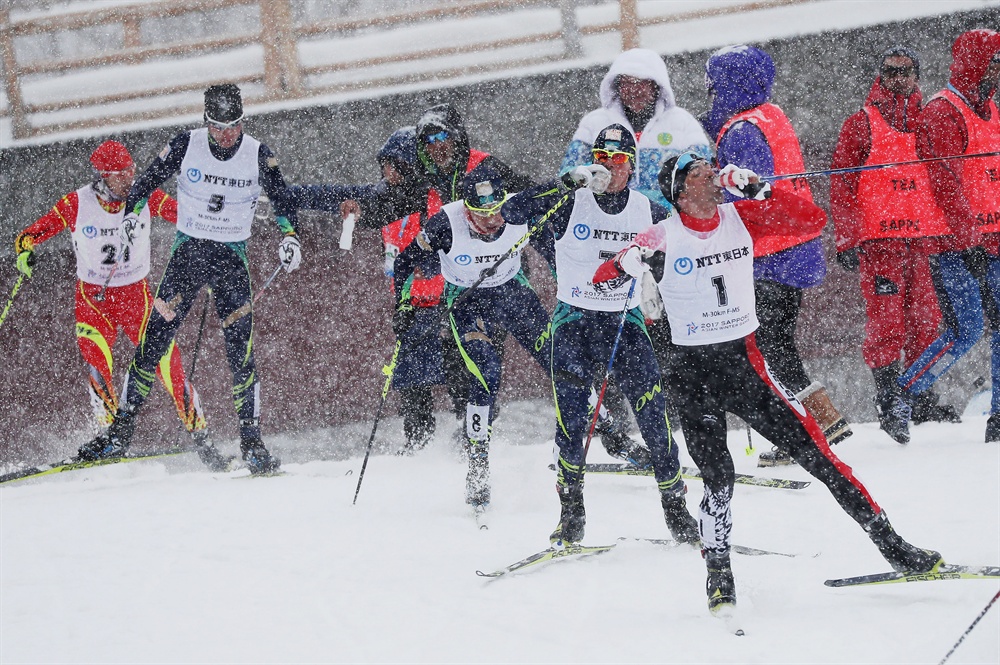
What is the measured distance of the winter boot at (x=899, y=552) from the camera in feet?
15.5

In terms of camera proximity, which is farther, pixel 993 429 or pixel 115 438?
pixel 115 438

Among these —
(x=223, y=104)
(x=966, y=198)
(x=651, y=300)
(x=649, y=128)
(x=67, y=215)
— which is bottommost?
(x=651, y=300)

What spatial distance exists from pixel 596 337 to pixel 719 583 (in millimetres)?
1537

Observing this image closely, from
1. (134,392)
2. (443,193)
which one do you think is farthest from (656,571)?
(134,392)

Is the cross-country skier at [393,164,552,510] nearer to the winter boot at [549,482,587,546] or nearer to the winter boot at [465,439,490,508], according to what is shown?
the winter boot at [465,439,490,508]

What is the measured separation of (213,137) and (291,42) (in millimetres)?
2292

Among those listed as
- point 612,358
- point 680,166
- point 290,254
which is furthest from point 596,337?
point 290,254

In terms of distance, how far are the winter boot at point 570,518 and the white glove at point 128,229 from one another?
4071 mm

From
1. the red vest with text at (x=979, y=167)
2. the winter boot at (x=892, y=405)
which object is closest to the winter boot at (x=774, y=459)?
the winter boot at (x=892, y=405)

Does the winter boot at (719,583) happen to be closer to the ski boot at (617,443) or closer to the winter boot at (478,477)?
the winter boot at (478,477)

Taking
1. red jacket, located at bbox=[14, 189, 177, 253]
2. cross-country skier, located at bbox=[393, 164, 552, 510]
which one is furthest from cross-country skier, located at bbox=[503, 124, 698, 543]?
red jacket, located at bbox=[14, 189, 177, 253]

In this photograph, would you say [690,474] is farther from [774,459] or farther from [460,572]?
[460,572]

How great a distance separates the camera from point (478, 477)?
6.73m

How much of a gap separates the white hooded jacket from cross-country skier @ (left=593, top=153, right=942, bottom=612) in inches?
66.9
